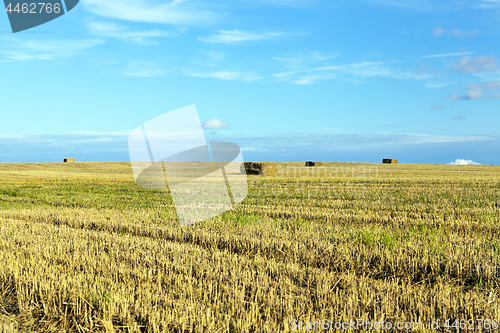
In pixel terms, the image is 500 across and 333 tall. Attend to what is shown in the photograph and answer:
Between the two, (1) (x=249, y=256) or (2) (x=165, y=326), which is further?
(1) (x=249, y=256)

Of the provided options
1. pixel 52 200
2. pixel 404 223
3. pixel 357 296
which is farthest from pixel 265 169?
pixel 357 296

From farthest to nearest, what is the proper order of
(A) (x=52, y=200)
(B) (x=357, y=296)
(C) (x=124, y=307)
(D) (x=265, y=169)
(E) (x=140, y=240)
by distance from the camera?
1. (D) (x=265, y=169)
2. (A) (x=52, y=200)
3. (E) (x=140, y=240)
4. (B) (x=357, y=296)
5. (C) (x=124, y=307)

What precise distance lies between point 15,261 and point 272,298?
4.39 meters

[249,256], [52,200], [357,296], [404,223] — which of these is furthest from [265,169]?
[357,296]

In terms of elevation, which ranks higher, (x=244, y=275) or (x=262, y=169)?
(x=262, y=169)

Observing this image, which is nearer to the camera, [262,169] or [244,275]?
[244,275]

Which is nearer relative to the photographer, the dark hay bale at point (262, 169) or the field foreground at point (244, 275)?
the field foreground at point (244, 275)

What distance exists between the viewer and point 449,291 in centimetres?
454

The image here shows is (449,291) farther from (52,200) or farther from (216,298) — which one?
(52,200)

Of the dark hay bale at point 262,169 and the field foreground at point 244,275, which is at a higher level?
the dark hay bale at point 262,169

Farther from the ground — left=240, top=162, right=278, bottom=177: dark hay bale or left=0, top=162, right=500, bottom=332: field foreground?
left=240, top=162, right=278, bottom=177: dark hay bale

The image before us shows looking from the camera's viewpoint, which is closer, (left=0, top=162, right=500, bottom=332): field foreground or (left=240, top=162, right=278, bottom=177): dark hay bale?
(left=0, top=162, right=500, bottom=332): field foreground

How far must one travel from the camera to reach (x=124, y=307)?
13.1 feet

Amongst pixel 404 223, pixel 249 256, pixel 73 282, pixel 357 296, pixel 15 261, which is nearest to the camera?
pixel 357 296
